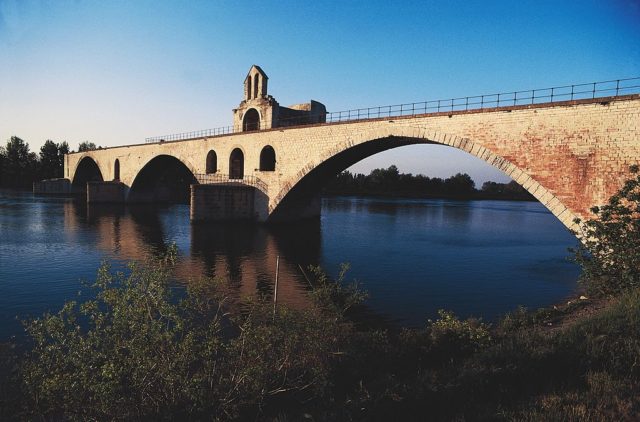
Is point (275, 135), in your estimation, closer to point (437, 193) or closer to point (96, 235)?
point (96, 235)

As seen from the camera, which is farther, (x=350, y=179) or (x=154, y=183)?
(x=350, y=179)

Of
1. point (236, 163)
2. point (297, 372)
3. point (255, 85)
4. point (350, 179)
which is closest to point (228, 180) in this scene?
point (236, 163)

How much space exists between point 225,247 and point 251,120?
74.1ft

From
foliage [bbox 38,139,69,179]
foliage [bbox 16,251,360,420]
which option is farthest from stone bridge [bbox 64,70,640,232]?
foliage [bbox 38,139,69,179]

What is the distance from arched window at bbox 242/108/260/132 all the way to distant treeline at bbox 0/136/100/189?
7406 cm

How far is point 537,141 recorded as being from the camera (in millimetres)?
18594

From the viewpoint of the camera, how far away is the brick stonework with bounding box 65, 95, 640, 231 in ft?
52.6

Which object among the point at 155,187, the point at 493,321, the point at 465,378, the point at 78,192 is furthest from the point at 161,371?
the point at 78,192

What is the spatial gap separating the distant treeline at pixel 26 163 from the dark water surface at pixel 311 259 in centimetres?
7222

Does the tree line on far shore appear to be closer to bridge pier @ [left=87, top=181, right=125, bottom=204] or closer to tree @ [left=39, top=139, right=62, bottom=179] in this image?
tree @ [left=39, top=139, right=62, bottom=179]

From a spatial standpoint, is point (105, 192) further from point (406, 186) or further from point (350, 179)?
point (406, 186)

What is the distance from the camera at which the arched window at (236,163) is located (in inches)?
1586

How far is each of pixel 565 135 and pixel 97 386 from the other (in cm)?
1965

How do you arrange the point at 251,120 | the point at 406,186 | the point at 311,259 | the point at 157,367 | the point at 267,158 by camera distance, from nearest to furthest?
the point at 157,367 < the point at 311,259 < the point at 267,158 < the point at 251,120 < the point at 406,186
